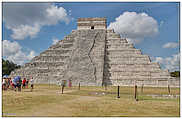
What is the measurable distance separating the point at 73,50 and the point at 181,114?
30.4m

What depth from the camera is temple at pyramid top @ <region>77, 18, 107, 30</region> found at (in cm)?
4106

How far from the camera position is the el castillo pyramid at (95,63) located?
3222 centimetres

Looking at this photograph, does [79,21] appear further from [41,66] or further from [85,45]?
[41,66]

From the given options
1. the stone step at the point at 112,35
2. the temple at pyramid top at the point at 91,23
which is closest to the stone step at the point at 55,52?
the temple at pyramid top at the point at 91,23

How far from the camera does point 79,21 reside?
41875 millimetres

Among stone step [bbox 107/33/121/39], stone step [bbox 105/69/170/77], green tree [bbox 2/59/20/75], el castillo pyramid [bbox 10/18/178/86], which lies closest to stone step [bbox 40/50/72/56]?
el castillo pyramid [bbox 10/18/178/86]

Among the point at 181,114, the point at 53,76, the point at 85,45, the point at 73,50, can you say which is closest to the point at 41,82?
the point at 53,76

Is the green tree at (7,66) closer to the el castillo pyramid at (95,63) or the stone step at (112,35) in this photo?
the el castillo pyramid at (95,63)

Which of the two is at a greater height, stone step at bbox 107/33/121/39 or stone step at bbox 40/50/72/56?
stone step at bbox 107/33/121/39

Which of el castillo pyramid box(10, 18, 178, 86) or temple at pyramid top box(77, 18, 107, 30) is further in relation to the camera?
temple at pyramid top box(77, 18, 107, 30)

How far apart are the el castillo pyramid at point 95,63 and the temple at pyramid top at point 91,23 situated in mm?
961

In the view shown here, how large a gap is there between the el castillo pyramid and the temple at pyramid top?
3.15ft

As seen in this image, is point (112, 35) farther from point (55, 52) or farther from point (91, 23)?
point (55, 52)

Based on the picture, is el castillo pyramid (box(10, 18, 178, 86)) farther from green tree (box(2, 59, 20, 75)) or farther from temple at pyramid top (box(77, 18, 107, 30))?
green tree (box(2, 59, 20, 75))
